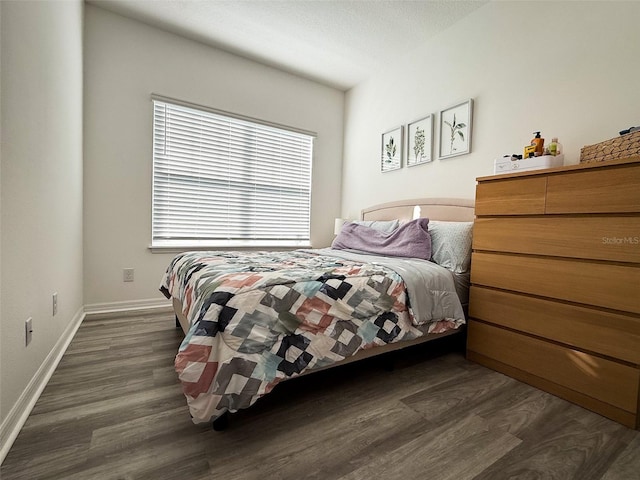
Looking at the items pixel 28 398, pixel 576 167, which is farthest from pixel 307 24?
pixel 28 398

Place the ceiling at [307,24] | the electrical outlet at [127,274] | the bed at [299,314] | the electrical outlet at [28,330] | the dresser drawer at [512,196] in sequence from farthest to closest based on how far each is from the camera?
the electrical outlet at [127,274] → the ceiling at [307,24] → the dresser drawer at [512,196] → the electrical outlet at [28,330] → the bed at [299,314]

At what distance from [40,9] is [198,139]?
5.68 ft

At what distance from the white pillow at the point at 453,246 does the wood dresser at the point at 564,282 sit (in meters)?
0.11

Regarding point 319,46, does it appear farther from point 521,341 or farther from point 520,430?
Answer: point 520,430

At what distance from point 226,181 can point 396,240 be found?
205 cm

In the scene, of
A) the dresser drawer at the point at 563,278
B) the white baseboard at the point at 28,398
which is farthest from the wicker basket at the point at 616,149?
the white baseboard at the point at 28,398

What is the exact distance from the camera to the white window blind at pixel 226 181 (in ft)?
10.1

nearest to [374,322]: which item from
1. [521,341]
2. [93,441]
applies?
[521,341]

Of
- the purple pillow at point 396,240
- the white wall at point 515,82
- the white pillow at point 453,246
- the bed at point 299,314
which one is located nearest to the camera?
the bed at point 299,314

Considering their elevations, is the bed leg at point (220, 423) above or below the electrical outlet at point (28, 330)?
below

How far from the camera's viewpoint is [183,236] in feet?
10.4

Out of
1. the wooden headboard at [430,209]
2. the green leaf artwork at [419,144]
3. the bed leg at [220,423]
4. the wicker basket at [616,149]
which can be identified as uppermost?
the green leaf artwork at [419,144]

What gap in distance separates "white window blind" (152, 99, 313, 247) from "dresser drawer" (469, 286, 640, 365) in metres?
2.46

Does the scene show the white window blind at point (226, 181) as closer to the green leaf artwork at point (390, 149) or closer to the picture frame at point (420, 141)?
the green leaf artwork at point (390, 149)
